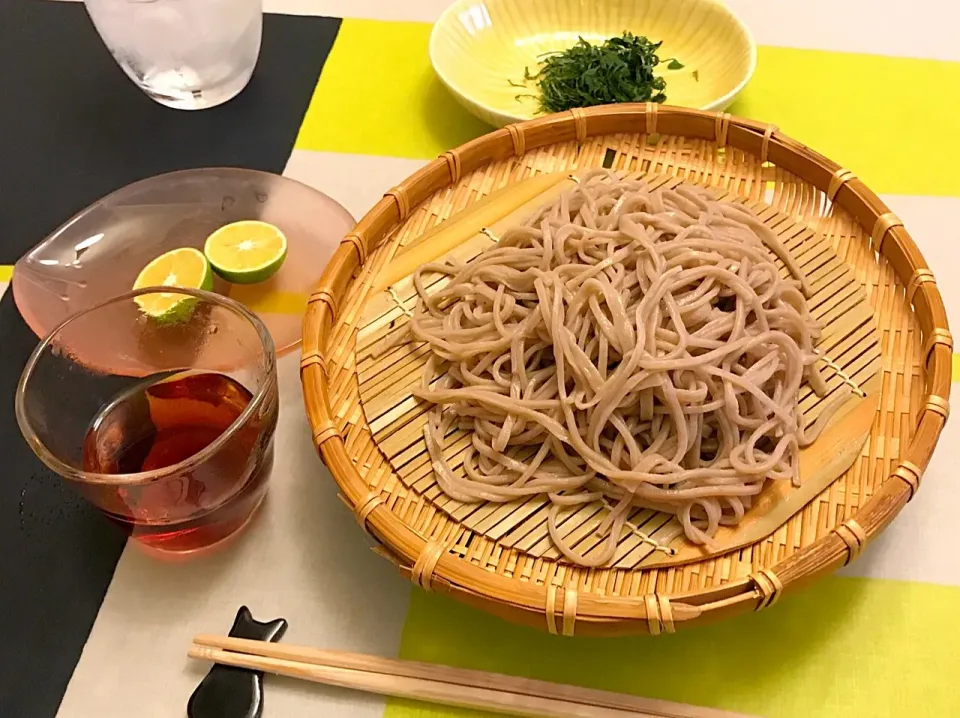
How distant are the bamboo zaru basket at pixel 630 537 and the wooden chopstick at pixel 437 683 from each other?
0.40 ft

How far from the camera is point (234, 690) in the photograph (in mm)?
1027

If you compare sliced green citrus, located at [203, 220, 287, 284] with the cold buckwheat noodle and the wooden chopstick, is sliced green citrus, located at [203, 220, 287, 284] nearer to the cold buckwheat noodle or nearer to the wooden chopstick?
the cold buckwheat noodle

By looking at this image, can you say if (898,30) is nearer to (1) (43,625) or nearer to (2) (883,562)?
A: (2) (883,562)

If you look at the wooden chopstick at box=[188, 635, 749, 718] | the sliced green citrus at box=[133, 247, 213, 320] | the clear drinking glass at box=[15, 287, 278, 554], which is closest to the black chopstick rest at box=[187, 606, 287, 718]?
the wooden chopstick at box=[188, 635, 749, 718]

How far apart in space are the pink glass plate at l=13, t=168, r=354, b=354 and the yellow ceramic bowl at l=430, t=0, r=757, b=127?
1.28ft

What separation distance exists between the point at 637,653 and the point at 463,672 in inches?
8.6

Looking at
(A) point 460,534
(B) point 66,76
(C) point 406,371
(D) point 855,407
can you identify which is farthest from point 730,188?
(B) point 66,76

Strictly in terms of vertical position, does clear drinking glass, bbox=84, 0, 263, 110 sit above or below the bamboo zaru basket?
above

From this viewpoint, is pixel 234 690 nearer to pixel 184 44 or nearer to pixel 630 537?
pixel 630 537

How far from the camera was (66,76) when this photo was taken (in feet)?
6.21

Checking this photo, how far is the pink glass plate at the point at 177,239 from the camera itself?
1401mm

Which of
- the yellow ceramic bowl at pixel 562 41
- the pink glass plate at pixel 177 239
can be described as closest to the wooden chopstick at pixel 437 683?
the pink glass plate at pixel 177 239

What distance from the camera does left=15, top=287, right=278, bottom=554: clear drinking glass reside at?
1.05 meters

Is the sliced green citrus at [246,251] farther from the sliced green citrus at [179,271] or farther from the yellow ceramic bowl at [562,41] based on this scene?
the yellow ceramic bowl at [562,41]
